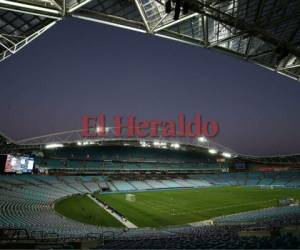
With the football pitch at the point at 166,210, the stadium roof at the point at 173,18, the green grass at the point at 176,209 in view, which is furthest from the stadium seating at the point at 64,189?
the stadium roof at the point at 173,18

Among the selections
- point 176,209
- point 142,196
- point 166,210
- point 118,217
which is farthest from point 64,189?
point 176,209

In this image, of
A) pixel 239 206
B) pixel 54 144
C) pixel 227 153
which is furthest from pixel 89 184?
pixel 227 153

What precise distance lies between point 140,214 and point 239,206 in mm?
15365

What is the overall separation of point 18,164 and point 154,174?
4596 centimetres

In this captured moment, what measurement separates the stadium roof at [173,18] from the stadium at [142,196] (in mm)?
10719

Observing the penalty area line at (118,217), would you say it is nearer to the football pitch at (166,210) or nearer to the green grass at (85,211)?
the green grass at (85,211)

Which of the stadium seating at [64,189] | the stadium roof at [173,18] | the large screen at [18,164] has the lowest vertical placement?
the stadium seating at [64,189]

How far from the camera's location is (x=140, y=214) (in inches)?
1371

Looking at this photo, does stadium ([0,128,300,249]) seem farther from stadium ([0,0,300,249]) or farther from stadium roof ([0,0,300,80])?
stadium roof ([0,0,300,80])

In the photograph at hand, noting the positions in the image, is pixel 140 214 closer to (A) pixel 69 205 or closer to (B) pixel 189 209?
(B) pixel 189 209

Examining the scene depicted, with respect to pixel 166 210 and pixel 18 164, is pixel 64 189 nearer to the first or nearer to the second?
pixel 18 164

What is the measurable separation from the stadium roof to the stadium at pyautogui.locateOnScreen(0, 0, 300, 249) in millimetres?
59

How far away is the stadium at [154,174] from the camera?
14078 millimetres

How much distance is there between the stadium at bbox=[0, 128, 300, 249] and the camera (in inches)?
611
